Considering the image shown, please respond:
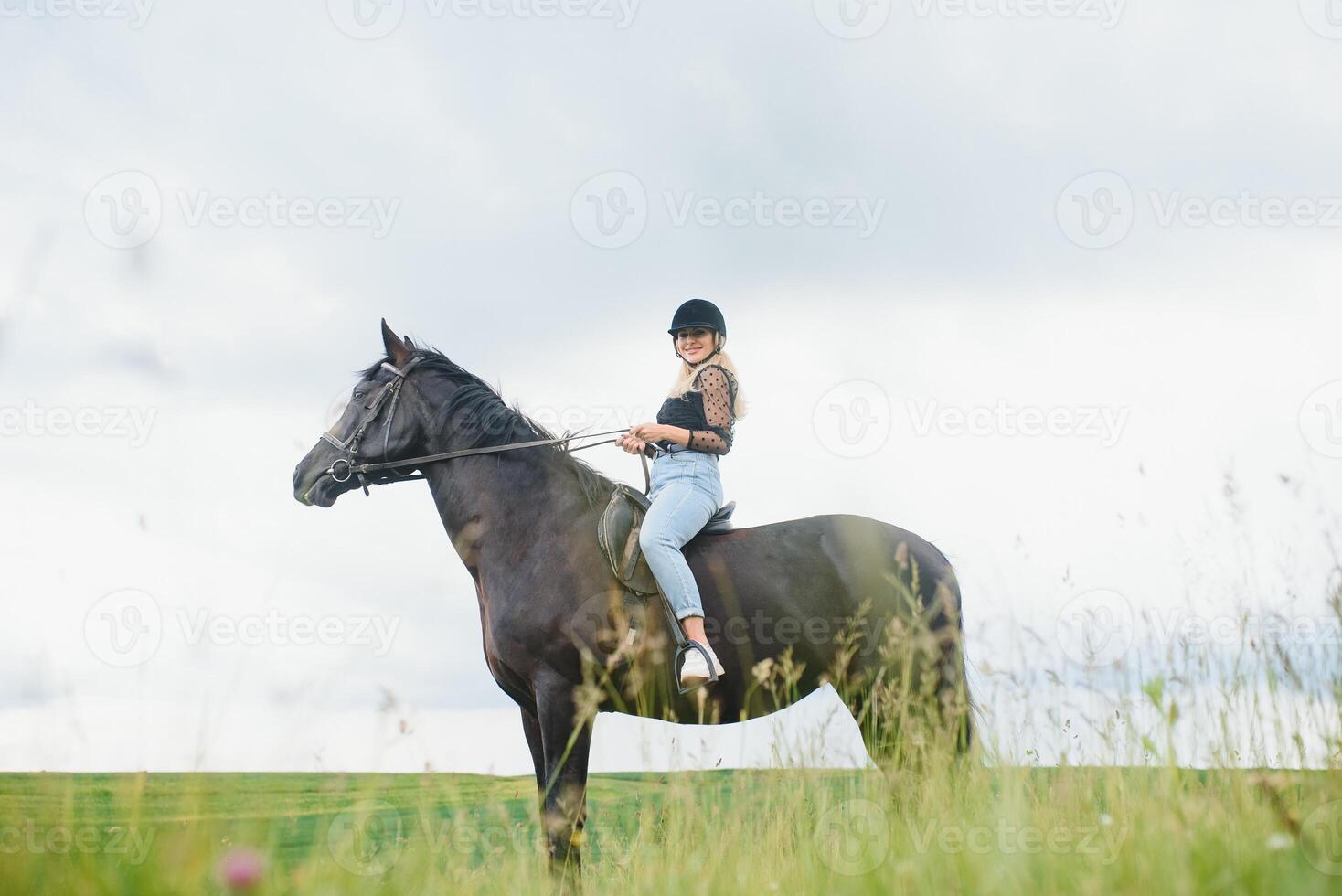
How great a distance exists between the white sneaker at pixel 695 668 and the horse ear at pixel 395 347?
274cm

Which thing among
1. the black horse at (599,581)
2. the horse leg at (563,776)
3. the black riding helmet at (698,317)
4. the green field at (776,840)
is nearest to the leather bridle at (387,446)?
the black horse at (599,581)

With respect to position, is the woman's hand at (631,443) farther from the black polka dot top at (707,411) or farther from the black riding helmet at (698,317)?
the black riding helmet at (698,317)

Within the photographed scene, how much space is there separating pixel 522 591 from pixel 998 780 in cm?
292

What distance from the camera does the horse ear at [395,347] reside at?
6.86 m

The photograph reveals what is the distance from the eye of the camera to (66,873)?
303 cm

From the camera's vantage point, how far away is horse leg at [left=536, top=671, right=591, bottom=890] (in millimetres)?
5539

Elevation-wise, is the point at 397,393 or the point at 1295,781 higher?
the point at 397,393

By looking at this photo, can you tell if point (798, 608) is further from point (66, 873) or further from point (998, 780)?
point (66, 873)

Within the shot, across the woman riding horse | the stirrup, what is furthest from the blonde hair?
the stirrup

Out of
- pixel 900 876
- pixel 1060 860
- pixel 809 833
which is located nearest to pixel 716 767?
pixel 809 833

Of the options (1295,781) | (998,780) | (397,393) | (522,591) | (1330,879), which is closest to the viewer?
(1330,879)

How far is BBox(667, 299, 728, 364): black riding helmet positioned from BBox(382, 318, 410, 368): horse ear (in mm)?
1793

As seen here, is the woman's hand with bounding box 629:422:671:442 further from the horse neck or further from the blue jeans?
the horse neck

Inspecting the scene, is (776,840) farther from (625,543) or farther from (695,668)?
(625,543)
